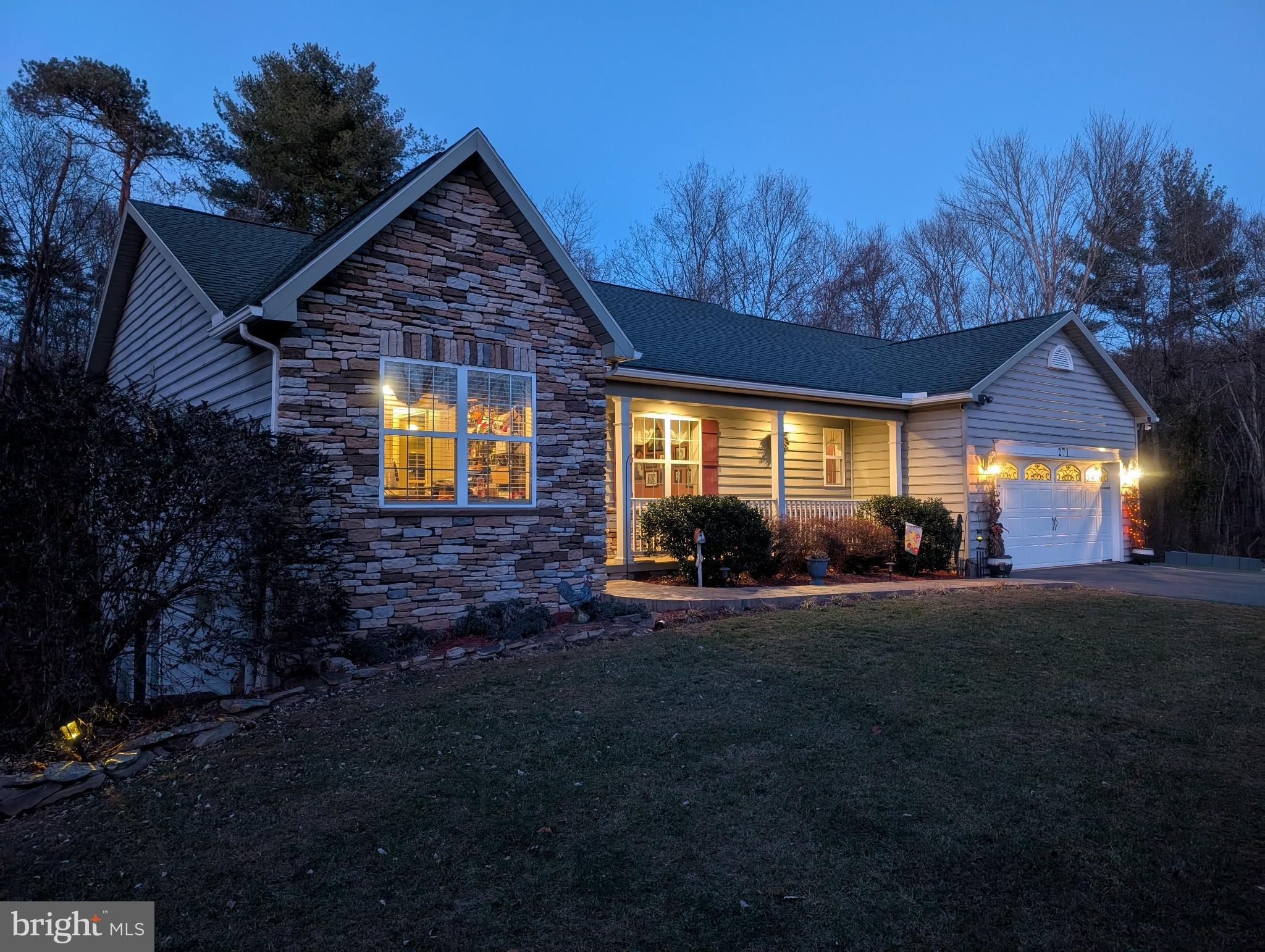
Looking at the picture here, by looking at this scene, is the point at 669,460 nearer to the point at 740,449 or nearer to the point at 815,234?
the point at 740,449

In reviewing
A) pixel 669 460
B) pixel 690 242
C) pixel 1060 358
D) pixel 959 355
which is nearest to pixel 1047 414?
pixel 1060 358

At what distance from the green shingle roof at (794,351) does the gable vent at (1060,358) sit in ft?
1.92

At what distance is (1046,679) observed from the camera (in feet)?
21.3

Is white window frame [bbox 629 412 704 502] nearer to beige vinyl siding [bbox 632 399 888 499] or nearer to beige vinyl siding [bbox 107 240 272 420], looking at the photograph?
beige vinyl siding [bbox 632 399 888 499]

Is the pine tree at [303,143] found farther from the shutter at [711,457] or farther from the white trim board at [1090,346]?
the white trim board at [1090,346]

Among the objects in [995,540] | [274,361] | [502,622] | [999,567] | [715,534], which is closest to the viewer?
[274,361]

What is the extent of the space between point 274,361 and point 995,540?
473 inches

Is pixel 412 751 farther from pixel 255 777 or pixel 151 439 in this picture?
pixel 151 439

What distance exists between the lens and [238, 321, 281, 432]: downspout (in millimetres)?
7309

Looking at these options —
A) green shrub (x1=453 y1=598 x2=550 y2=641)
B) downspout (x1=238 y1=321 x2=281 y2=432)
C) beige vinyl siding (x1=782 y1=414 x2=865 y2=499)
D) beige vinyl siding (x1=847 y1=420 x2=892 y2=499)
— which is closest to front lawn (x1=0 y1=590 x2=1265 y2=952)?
green shrub (x1=453 y1=598 x2=550 y2=641)

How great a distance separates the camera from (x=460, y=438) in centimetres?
827

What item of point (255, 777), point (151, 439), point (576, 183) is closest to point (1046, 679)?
point (255, 777)

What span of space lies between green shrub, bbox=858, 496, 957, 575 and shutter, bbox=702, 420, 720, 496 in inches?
109

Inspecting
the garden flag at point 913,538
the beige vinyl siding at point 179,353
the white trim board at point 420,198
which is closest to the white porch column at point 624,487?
the white trim board at point 420,198
